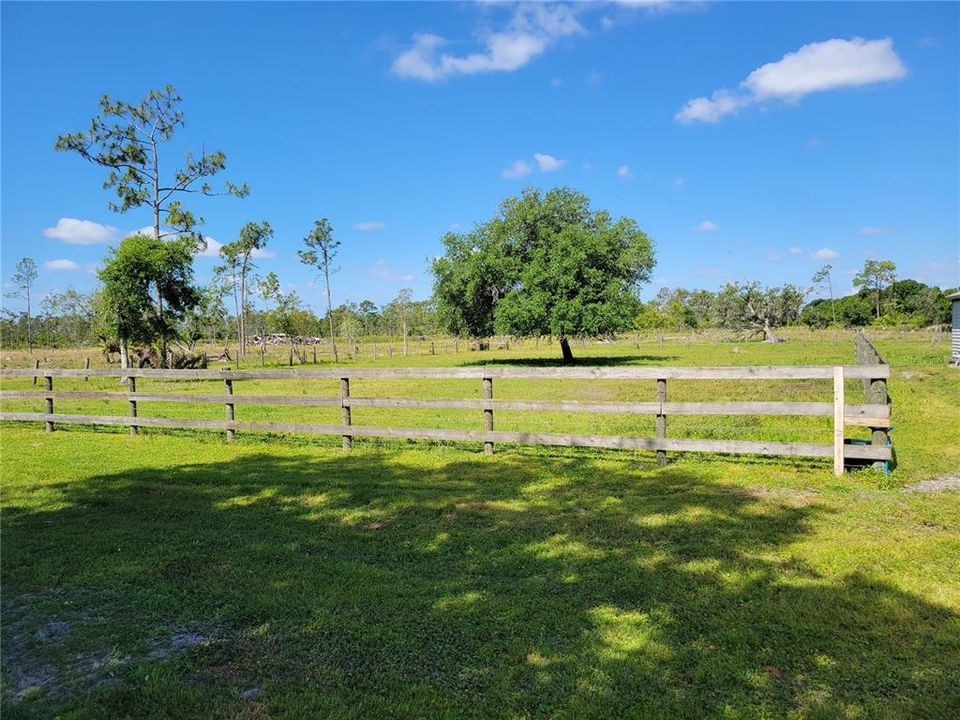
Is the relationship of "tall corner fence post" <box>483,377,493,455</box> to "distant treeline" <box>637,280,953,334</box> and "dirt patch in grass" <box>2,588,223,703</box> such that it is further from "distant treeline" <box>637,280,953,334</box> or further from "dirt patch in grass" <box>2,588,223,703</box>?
"distant treeline" <box>637,280,953,334</box>

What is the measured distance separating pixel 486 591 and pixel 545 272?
96.6 ft

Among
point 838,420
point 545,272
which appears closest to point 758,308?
point 545,272

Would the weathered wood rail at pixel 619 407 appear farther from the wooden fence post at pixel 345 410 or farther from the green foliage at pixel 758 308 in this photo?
the green foliage at pixel 758 308

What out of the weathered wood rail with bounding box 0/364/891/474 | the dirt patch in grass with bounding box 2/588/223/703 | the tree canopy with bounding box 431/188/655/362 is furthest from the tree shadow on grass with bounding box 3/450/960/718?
the tree canopy with bounding box 431/188/655/362

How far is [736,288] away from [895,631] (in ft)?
293

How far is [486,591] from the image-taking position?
4.12 meters

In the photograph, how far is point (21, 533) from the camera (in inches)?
217

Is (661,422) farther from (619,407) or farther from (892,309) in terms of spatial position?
(892,309)

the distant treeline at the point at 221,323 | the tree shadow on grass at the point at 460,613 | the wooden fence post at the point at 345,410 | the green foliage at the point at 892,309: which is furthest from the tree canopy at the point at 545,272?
the green foliage at the point at 892,309

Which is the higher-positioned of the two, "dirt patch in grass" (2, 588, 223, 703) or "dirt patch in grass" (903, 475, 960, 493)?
"dirt patch in grass" (2, 588, 223, 703)

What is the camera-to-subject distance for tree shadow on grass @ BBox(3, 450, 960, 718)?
2.96 m

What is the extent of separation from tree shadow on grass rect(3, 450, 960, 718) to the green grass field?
0.06 ft

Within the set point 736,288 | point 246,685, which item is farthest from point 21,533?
point 736,288

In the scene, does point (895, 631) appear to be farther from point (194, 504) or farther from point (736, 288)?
point (736, 288)
